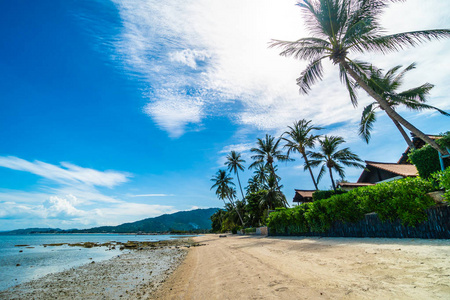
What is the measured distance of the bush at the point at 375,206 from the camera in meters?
7.38

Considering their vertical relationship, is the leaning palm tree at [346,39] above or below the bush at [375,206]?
above

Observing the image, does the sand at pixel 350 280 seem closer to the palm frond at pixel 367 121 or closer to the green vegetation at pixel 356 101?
the green vegetation at pixel 356 101

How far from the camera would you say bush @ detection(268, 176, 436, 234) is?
24.2 feet

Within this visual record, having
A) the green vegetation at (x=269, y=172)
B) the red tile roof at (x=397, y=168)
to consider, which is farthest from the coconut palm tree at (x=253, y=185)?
the red tile roof at (x=397, y=168)

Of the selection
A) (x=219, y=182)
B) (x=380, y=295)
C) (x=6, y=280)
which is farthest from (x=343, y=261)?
(x=219, y=182)

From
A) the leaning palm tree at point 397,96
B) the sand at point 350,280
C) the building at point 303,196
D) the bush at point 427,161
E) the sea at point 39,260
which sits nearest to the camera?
the sand at point 350,280

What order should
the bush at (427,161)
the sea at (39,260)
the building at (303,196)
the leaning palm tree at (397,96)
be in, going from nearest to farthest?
the bush at (427,161), the sea at (39,260), the leaning palm tree at (397,96), the building at (303,196)

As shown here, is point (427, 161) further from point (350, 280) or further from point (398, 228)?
point (350, 280)

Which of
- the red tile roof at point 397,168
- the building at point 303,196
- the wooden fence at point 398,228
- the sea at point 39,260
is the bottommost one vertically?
the sea at point 39,260

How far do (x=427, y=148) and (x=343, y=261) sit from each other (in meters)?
9.13

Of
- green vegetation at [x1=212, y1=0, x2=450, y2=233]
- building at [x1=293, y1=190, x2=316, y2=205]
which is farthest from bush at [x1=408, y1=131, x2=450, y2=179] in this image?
building at [x1=293, y1=190, x2=316, y2=205]

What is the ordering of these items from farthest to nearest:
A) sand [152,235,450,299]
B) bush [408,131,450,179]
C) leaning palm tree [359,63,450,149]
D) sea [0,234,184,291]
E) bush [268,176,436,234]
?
leaning palm tree [359,63,450,149] → sea [0,234,184,291] → bush [408,131,450,179] → bush [268,176,436,234] → sand [152,235,450,299]

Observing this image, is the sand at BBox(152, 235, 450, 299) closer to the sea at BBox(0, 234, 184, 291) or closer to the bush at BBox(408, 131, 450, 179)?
the bush at BBox(408, 131, 450, 179)

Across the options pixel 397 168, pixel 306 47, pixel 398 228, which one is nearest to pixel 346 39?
pixel 306 47
